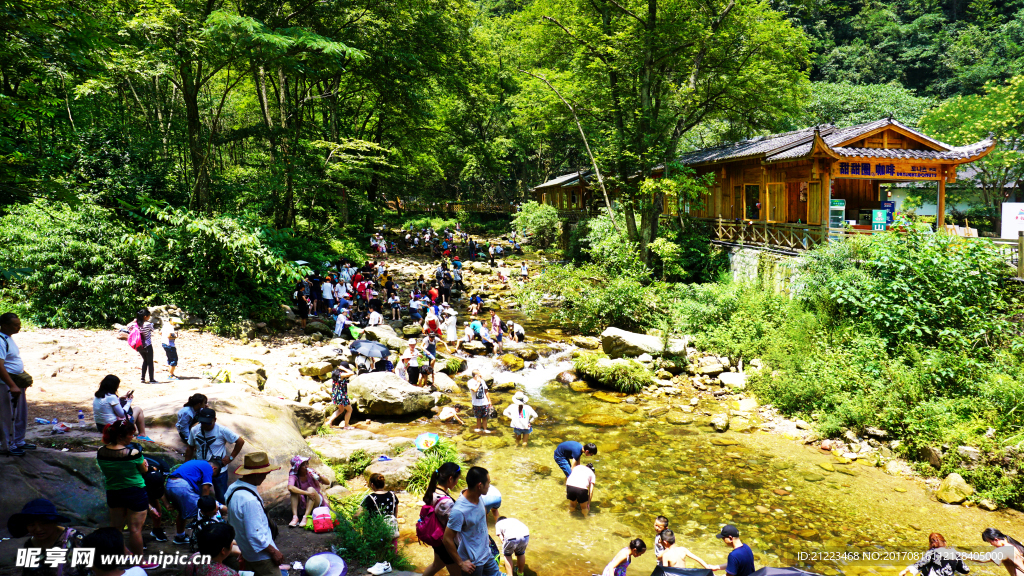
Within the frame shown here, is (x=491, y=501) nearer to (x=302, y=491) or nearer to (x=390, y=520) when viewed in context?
(x=390, y=520)

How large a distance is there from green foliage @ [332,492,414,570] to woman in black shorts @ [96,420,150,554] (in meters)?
1.93

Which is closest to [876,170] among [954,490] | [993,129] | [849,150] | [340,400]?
[849,150]

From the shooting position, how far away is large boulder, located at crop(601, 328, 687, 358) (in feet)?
48.6

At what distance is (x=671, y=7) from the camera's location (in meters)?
20.3

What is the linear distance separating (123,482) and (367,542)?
2448mm

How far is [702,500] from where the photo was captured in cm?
866

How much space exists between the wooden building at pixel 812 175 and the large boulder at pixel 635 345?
5.45m

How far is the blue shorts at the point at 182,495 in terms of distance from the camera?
558 centimetres

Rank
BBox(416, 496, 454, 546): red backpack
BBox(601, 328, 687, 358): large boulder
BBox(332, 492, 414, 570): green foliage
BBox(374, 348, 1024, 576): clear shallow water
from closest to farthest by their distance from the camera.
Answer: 1. BBox(416, 496, 454, 546): red backpack
2. BBox(332, 492, 414, 570): green foliage
3. BBox(374, 348, 1024, 576): clear shallow water
4. BBox(601, 328, 687, 358): large boulder

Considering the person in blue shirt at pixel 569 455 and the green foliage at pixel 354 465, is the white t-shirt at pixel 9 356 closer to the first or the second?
the green foliage at pixel 354 465

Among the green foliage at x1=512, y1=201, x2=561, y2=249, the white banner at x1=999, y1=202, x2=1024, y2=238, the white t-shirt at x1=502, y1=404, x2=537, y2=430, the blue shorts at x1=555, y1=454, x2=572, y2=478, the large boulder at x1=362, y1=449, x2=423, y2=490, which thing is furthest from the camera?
the green foliage at x1=512, y1=201, x2=561, y2=249

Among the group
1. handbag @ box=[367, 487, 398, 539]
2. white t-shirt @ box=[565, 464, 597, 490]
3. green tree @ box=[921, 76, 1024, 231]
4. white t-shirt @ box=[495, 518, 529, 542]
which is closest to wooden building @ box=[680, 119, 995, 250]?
green tree @ box=[921, 76, 1024, 231]

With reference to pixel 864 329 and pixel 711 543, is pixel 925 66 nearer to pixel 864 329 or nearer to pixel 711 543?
pixel 864 329

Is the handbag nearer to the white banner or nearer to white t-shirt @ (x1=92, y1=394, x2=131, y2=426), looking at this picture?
white t-shirt @ (x1=92, y1=394, x2=131, y2=426)
